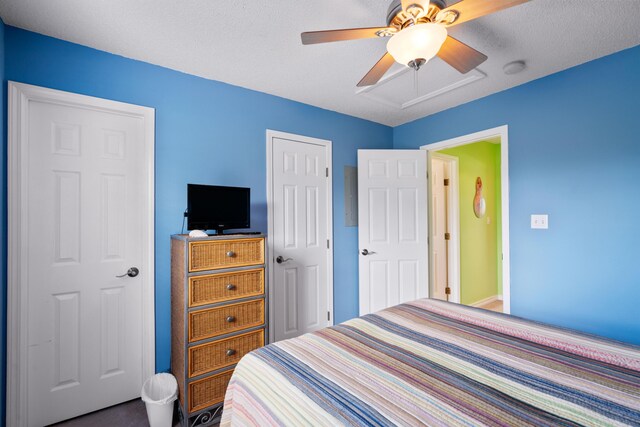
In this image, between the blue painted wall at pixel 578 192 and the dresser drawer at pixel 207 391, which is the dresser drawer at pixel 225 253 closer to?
the dresser drawer at pixel 207 391

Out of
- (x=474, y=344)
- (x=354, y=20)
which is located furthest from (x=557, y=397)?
(x=354, y=20)

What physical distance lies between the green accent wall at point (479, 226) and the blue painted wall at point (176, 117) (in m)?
2.04

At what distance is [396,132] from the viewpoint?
3625 millimetres

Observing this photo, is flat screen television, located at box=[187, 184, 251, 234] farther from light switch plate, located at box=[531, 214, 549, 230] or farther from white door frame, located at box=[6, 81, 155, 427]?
light switch plate, located at box=[531, 214, 549, 230]

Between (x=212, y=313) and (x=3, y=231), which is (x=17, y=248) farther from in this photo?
(x=212, y=313)

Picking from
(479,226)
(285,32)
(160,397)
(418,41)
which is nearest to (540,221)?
(479,226)

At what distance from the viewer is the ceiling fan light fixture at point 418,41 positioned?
3.90 ft

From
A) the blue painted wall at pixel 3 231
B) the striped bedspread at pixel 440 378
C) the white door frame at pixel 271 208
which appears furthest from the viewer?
the white door frame at pixel 271 208

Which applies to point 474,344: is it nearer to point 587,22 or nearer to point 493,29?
point 493,29

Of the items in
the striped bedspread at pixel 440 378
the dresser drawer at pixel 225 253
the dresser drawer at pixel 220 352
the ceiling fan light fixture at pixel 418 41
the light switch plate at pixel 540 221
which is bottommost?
the dresser drawer at pixel 220 352

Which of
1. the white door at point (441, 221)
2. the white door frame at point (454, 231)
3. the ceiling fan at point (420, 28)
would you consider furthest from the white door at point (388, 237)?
the ceiling fan at point (420, 28)

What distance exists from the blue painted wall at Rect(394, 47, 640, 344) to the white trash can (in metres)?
2.74

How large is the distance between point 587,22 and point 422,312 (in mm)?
1918

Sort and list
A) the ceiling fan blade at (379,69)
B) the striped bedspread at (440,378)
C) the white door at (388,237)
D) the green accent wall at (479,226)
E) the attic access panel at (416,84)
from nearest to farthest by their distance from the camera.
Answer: the striped bedspread at (440,378), the ceiling fan blade at (379,69), the attic access panel at (416,84), the white door at (388,237), the green accent wall at (479,226)
